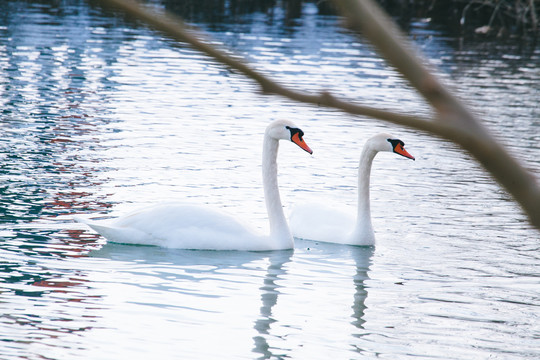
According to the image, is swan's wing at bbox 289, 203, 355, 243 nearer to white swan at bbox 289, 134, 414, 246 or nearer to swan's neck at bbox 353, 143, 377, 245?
white swan at bbox 289, 134, 414, 246

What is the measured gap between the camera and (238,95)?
19.9 metres

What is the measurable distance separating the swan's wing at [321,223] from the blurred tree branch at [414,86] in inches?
321

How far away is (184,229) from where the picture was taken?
28.1 feet

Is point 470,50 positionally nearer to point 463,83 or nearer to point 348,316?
point 463,83

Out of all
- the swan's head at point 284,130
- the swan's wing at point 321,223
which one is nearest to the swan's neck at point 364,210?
the swan's wing at point 321,223

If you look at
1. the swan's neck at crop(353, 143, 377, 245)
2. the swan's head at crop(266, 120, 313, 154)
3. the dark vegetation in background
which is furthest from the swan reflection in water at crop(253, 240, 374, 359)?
the dark vegetation in background

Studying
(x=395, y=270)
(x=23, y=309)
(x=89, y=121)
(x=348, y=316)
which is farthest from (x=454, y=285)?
(x=89, y=121)

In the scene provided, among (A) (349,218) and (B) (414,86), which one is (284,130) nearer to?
(A) (349,218)

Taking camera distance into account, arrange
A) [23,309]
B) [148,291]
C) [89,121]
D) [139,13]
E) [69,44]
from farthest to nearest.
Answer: [69,44] < [89,121] < [148,291] < [23,309] < [139,13]

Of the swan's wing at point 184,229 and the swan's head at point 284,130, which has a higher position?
the swan's head at point 284,130

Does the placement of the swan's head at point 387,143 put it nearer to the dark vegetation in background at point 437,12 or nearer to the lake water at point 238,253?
the lake water at point 238,253

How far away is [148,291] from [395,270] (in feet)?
7.89

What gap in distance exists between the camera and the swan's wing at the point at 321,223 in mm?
9281

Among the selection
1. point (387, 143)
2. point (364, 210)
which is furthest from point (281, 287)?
point (387, 143)
